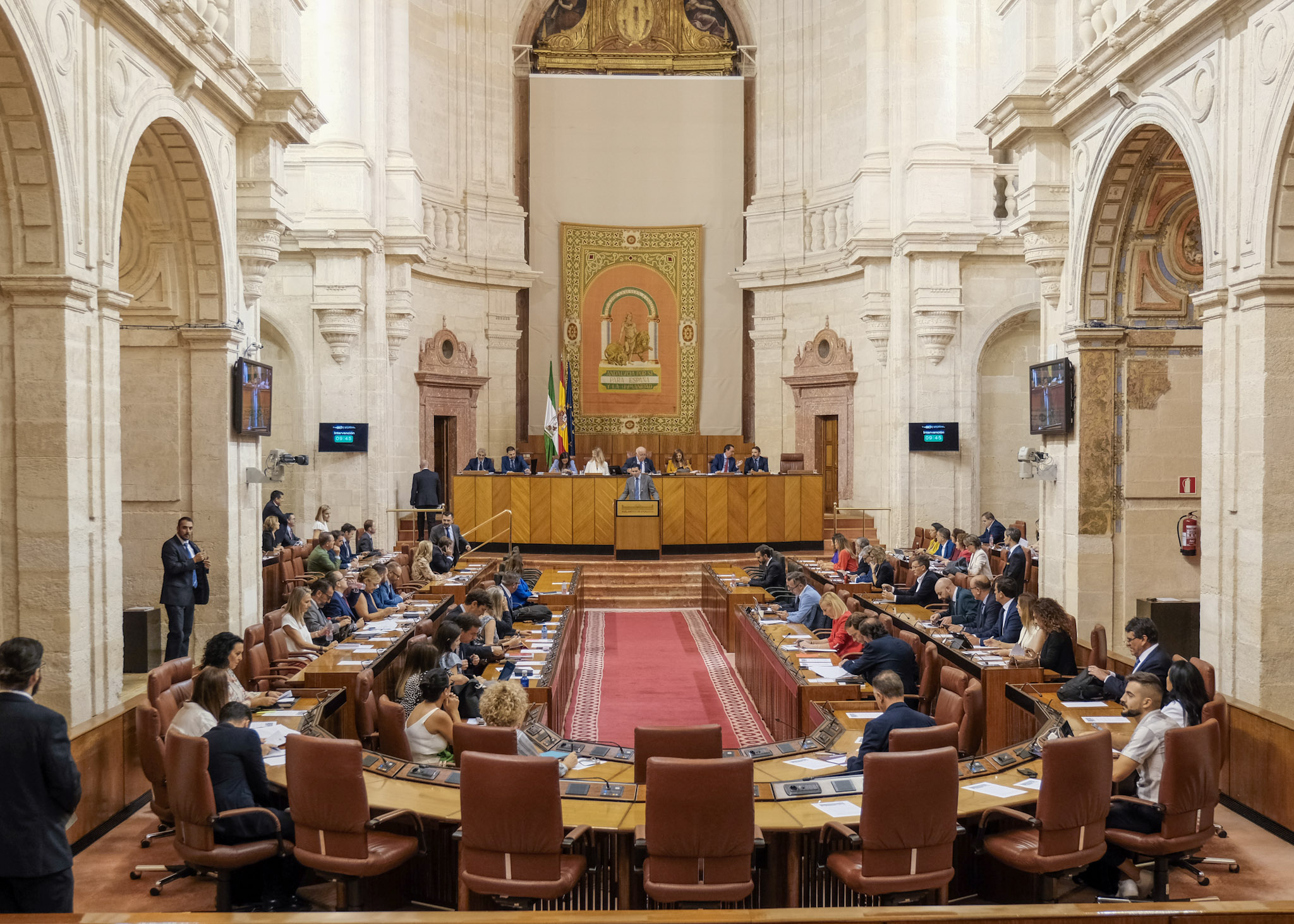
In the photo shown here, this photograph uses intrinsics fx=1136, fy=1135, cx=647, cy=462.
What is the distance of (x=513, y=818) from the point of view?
4328mm

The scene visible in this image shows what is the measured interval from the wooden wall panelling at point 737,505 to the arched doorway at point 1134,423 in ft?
26.6

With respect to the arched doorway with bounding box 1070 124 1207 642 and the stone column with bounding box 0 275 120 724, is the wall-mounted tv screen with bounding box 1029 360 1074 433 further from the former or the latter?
the stone column with bounding box 0 275 120 724

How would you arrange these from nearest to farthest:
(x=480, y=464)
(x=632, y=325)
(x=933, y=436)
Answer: (x=933, y=436), (x=480, y=464), (x=632, y=325)

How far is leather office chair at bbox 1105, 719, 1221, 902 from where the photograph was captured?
16.3 feet

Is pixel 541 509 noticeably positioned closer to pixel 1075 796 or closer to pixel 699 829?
pixel 1075 796

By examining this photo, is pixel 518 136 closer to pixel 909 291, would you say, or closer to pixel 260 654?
A: pixel 909 291

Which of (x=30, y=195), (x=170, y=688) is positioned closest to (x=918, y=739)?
(x=170, y=688)

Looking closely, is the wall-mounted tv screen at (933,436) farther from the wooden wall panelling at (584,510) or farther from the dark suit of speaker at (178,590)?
the dark suit of speaker at (178,590)

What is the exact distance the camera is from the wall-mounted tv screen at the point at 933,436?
688 inches

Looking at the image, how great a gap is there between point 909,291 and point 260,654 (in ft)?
41.7

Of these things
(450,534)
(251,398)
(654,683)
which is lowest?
(654,683)

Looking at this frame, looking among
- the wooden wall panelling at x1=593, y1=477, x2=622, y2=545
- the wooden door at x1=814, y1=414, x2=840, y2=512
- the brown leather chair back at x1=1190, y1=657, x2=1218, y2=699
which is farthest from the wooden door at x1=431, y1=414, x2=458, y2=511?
the brown leather chair back at x1=1190, y1=657, x2=1218, y2=699

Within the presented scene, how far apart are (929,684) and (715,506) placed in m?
10.3

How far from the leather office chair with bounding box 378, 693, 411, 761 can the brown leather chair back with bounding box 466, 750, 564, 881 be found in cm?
137
